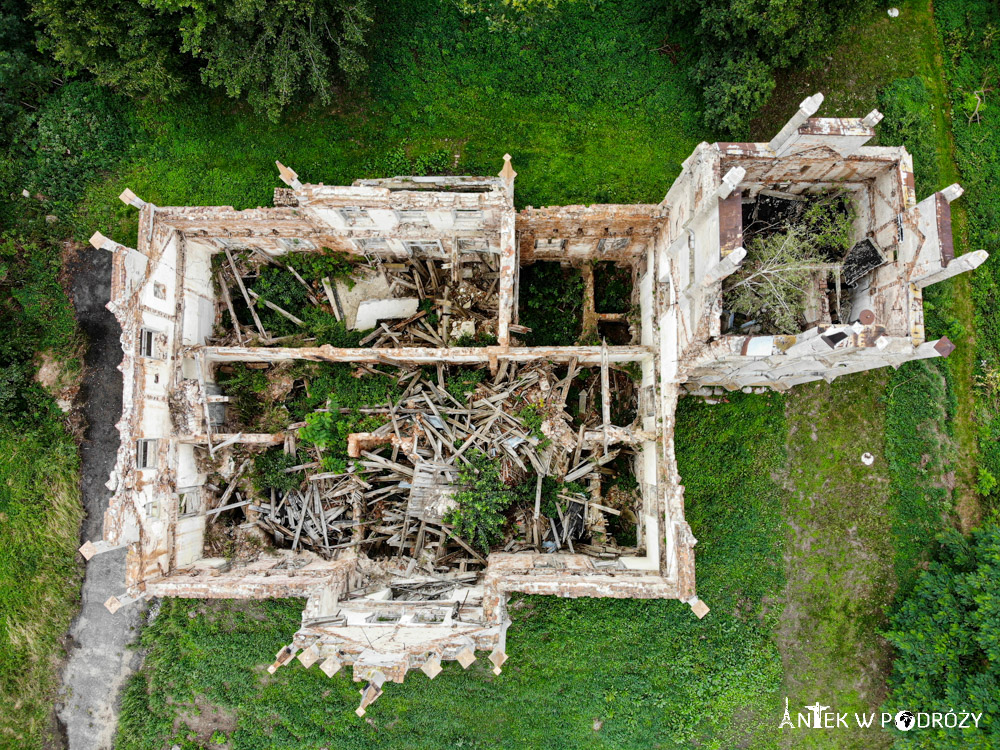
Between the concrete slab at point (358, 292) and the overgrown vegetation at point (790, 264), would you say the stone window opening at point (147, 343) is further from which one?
the overgrown vegetation at point (790, 264)

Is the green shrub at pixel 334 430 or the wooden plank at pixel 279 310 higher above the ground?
the wooden plank at pixel 279 310

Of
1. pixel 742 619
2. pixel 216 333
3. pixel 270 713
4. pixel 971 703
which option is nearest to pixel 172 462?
pixel 216 333

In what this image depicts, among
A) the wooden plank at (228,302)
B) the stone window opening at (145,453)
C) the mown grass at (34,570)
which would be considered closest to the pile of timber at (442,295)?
the wooden plank at (228,302)

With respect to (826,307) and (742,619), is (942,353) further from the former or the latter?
(742,619)

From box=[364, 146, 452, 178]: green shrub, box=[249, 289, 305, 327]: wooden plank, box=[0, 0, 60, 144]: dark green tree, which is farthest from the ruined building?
box=[0, 0, 60, 144]: dark green tree

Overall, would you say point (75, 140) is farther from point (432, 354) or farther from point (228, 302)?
point (432, 354)
